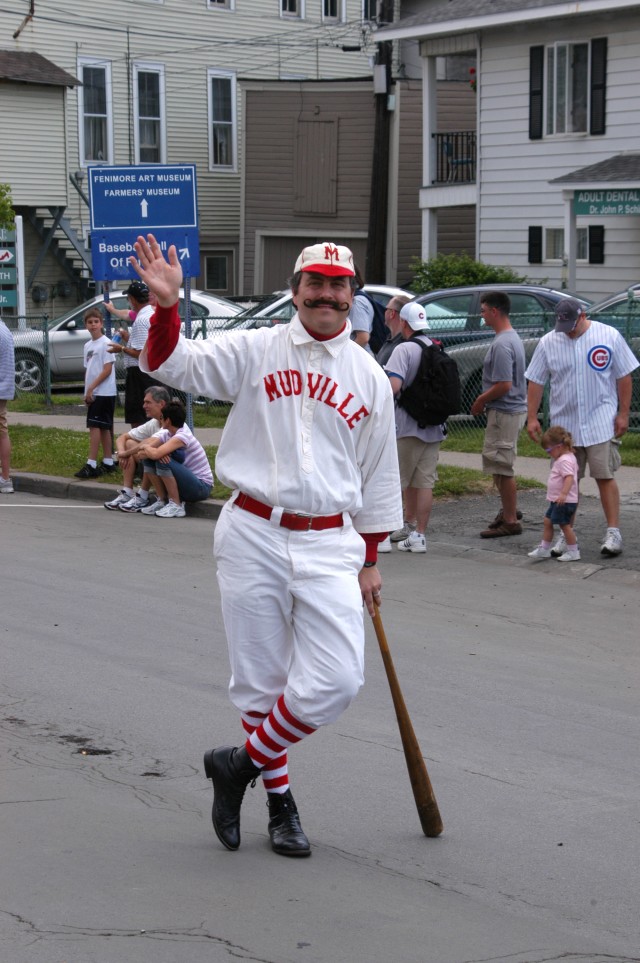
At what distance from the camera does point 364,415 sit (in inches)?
187

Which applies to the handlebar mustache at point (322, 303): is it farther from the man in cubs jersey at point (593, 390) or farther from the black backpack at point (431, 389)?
the black backpack at point (431, 389)

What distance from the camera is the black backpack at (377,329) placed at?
40.7 feet

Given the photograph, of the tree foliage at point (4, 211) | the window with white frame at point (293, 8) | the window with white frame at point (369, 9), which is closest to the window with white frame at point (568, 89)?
the tree foliage at point (4, 211)

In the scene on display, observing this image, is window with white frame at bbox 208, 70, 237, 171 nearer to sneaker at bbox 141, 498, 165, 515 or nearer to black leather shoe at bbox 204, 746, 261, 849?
sneaker at bbox 141, 498, 165, 515

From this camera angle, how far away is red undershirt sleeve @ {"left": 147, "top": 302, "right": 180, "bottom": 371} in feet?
14.7

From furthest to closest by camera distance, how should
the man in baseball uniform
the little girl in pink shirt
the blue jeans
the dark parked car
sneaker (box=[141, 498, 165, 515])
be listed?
the dark parked car → sneaker (box=[141, 498, 165, 515]) → the blue jeans → the little girl in pink shirt → the man in baseball uniform

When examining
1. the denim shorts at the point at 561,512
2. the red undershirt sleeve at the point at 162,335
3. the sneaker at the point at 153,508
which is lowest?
the sneaker at the point at 153,508

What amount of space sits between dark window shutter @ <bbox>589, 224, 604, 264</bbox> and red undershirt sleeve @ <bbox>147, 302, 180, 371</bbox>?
22.0 meters

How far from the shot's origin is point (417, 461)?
10.7m

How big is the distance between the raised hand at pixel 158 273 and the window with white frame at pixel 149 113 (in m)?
30.9

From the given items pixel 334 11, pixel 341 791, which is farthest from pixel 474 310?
pixel 334 11

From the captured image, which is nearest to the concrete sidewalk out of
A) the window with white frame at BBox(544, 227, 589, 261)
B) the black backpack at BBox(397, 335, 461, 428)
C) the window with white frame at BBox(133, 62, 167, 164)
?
the black backpack at BBox(397, 335, 461, 428)

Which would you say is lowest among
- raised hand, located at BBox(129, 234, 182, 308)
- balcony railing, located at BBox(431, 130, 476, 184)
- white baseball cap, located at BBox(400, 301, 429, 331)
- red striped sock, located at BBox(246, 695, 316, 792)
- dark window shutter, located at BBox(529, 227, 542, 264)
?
red striped sock, located at BBox(246, 695, 316, 792)

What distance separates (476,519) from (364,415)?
716cm
